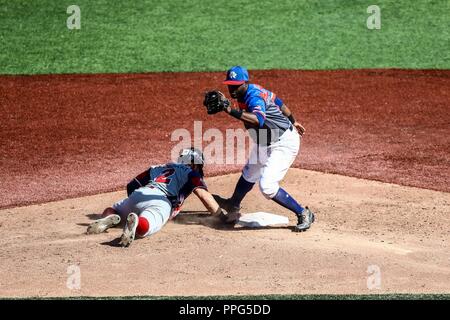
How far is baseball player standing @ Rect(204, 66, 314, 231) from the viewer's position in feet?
26.2

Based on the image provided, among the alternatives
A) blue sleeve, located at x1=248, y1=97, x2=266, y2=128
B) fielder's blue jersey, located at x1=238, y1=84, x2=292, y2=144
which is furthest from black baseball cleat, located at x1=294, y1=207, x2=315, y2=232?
blue sleeve, located at x1=248, y1=97, x2=266, y2=128

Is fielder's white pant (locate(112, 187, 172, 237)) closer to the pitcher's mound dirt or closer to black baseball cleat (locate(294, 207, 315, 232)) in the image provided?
the pitcher's mound dirt

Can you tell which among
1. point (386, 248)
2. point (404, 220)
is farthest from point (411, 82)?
point (386, 248)

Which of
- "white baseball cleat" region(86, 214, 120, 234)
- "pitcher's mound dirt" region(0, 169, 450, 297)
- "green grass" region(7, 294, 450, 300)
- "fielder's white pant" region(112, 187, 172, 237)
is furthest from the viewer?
"white baseball cleat" region(86, 214, 120, 234)

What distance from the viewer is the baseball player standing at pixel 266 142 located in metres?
8.00

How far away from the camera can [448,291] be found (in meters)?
6.44

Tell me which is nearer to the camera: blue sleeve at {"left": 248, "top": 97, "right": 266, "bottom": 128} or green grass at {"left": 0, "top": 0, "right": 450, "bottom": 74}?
blue sleeve at {"left": 248, "top": 97, "right": 266, "bottom": 128}

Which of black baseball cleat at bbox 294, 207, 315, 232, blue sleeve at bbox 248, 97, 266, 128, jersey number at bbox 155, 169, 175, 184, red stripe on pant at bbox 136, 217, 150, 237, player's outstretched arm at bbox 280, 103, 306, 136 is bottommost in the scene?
black baseball cleat at bbox 294, 207, 315, 232

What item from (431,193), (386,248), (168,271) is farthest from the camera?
(431,193)

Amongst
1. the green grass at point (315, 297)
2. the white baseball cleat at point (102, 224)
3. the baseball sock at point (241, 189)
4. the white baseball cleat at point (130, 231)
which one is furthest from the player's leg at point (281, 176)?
the green grass at point (315, 297)

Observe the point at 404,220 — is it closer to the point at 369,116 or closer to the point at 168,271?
the point at 168,271

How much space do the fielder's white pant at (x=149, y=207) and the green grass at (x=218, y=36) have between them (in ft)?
28.6

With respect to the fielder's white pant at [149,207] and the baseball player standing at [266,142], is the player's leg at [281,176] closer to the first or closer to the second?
the baseball player standing at [266,142]
